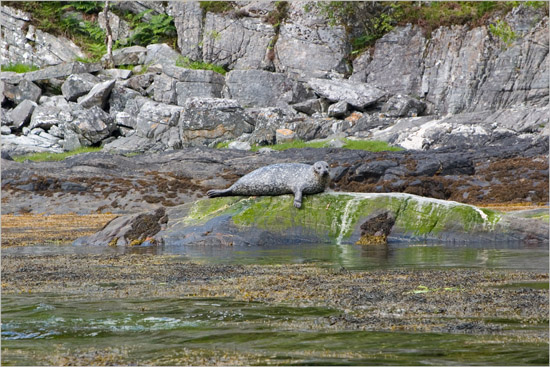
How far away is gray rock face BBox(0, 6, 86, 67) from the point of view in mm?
43344

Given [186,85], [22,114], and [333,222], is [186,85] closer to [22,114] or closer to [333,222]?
[22,114]

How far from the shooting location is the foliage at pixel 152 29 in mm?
43719

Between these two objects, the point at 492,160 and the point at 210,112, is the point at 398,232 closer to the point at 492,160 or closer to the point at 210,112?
the point at 492,160

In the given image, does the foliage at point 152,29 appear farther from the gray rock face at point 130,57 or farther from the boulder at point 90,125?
the boulder at point 90,125

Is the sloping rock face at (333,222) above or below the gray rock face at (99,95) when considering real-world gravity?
below

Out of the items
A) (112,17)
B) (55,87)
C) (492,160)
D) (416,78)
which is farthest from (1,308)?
(112,17)

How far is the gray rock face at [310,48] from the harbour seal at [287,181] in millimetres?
27533

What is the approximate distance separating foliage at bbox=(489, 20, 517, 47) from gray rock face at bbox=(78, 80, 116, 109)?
66.2 feet

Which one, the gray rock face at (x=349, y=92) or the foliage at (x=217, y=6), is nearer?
the gray rock face at (x=349, y=92)

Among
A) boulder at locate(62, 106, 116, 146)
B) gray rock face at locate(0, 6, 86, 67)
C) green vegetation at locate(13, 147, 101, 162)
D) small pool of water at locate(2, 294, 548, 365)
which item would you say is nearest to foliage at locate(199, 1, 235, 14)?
gray rock face at locate(0, 6, 86, 67)

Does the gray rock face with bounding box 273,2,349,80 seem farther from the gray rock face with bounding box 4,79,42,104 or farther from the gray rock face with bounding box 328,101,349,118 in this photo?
the gray rock face with bounding box 4,79,42,104

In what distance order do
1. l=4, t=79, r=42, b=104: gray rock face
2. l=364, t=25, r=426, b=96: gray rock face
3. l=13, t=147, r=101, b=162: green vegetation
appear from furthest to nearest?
l=4, t=79, r=42, b=104: gray rock face
l=364, t=25, r=426, b=96: gray rock face
l=13, t=147, r=101, b=162: green vegetation

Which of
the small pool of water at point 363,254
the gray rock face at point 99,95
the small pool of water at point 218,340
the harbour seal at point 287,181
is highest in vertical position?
the gray rock face at point 99,95

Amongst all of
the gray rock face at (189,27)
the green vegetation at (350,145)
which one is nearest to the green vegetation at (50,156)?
the green vegetation at (350,145)
